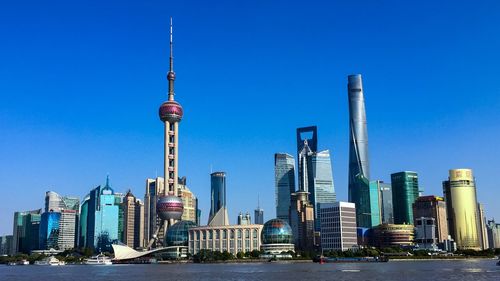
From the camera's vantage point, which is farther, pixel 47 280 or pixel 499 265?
pixel 499 265

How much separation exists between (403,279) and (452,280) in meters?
7.56

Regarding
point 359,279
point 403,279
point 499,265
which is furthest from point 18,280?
point 499,265

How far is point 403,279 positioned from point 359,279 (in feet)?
23.7

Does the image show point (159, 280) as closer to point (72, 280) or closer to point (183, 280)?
point (183, 280)

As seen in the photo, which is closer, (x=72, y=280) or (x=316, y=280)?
(x=316, y=280)

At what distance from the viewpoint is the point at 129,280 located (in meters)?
106

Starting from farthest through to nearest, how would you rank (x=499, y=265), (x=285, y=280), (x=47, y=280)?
(x=499, y=265)
(x=47, y=280)
(x=285, y=280)

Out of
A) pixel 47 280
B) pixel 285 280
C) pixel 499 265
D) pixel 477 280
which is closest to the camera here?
pixel 477 280

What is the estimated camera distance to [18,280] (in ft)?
373

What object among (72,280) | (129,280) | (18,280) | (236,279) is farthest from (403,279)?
(18,280)

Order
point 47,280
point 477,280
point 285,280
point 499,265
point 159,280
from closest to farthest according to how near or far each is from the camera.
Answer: point 477,280 → point 285,280 → point 159,280 → point 47,280 → point 499,265

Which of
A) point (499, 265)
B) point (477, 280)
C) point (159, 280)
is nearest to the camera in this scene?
point (477, 280)

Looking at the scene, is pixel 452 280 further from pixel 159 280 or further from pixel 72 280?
pixel 72 280

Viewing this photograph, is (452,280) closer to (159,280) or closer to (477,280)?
(477,280)
